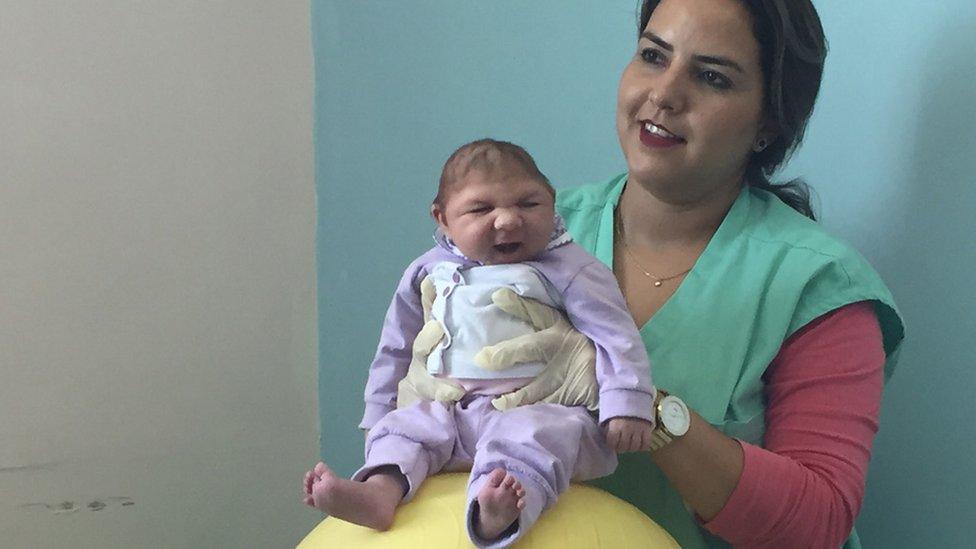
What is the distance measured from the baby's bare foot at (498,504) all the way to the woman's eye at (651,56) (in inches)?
24.8

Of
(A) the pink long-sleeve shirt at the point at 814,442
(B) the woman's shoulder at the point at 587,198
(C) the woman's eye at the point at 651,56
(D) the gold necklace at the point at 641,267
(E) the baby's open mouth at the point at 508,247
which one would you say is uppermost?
(C) the woman's eye at the point at 651,56

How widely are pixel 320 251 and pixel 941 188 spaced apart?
1.13 m

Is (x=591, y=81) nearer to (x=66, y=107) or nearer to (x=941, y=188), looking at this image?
(x=941, y=188)

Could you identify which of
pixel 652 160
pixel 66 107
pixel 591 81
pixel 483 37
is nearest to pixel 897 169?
pixel 652 160

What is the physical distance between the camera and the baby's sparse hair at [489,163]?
1.00 meters

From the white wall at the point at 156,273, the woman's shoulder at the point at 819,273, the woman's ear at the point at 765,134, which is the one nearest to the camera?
the woman's shoulder at the point at 819,273

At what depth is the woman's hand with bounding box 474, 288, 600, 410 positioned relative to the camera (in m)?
0.97

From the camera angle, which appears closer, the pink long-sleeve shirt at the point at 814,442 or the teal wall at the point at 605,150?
the pink long-sleeve shirt at the point at 814,442

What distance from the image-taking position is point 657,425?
1.03 metres

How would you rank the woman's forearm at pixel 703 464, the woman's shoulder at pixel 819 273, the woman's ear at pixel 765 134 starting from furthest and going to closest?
the woman's ear at pixel 765 134, the woman's shoulder at pixel 819 273, the woman's forearm at pixel 703 464

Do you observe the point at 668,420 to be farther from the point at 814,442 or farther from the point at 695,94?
the point at 695,94

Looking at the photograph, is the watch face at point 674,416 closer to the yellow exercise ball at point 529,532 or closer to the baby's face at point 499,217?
the yellow exercise ball at point 529,532

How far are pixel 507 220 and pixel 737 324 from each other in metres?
0.36

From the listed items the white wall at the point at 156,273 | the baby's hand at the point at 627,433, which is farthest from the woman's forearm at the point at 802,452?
the white wall at the point at 156,273
